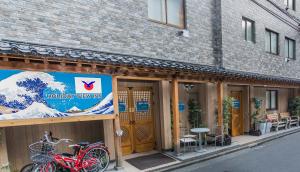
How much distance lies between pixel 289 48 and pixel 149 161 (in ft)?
52.9

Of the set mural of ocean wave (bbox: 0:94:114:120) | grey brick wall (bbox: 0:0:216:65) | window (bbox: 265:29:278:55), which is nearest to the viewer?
mural of ocean wave (bbox: 0:94:114:120)

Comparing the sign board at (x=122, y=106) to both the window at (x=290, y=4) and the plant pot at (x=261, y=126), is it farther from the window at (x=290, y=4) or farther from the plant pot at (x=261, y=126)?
the window at (x=290, y=4)

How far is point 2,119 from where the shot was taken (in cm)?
470

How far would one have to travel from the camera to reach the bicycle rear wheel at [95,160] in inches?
237

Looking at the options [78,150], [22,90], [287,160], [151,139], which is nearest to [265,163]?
[287,160]

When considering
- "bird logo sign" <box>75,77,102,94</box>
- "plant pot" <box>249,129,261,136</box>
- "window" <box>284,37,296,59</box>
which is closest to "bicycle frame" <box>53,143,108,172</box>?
"bird logo sign" <box>75,77,102,94</box>

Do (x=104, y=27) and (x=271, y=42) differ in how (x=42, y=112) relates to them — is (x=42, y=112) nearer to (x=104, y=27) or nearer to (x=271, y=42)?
(x=104, y=27)

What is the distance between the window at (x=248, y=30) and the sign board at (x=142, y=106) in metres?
8.03

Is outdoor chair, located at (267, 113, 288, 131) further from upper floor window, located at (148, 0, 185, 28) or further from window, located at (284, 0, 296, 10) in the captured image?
window, located at (284, 0, 296, 10)

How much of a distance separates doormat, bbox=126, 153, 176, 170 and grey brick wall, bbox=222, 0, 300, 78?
19.8 feet

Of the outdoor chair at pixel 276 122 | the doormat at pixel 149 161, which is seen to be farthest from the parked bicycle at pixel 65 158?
the outdoor chair at pixel 276 122

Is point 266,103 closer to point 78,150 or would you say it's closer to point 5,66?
point 78,150

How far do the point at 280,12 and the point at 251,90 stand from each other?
297 inches

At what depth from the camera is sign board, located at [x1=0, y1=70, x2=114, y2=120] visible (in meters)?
4.81
